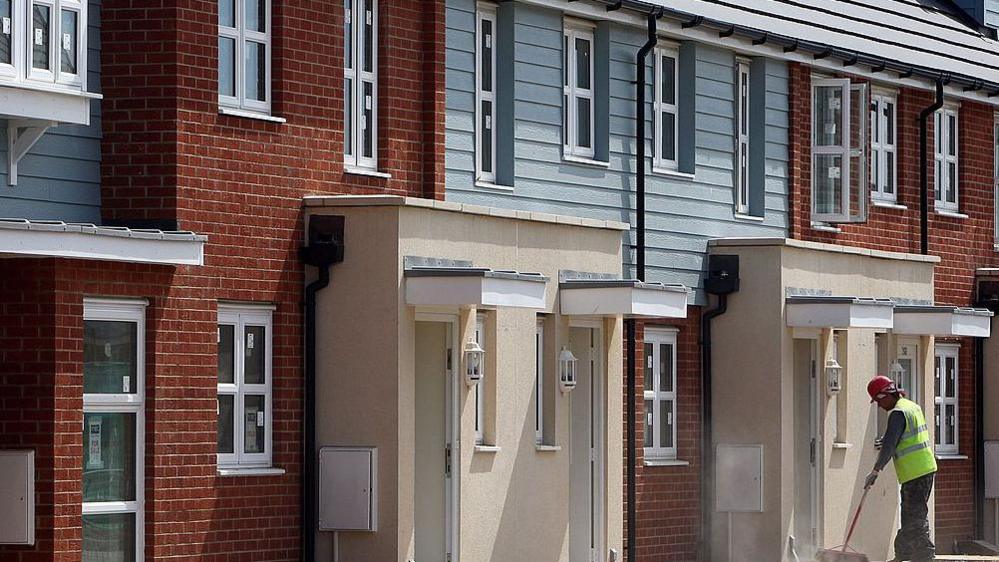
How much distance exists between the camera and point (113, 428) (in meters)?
17.0

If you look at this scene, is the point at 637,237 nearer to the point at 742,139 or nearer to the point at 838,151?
the point at 742,139

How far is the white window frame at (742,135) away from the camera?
2573 cm

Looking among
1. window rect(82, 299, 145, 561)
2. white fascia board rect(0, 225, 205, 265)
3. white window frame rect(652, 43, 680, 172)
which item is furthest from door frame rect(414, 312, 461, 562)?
white window frame rect(652, 43, 680, 172)

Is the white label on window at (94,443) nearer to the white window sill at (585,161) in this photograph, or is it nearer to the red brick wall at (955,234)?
the white window sill at (585,161)

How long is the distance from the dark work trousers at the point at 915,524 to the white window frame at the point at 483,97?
16.7 feet

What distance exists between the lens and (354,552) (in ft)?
61.7

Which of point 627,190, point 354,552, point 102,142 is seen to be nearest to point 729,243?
point 627,190

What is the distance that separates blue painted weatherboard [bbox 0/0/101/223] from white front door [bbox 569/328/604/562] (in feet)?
20.9

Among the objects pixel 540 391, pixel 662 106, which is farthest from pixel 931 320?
pixel 540 391

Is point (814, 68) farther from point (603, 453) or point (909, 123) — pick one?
point (603, 453)

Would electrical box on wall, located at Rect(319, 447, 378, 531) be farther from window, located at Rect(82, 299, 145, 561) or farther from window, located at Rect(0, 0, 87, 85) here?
window, located at Rect(0, 0, 87, 85)

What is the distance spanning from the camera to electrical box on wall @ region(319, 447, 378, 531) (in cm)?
1866

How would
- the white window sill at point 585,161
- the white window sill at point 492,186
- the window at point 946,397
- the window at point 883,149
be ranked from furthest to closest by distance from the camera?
the window at point 946,397
the window at point 883,149
the white window sill at point 585,161
the white window sill at point 492,186

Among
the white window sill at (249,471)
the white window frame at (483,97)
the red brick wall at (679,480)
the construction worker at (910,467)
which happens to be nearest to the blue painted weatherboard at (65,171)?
the white window sill at (249,471)
